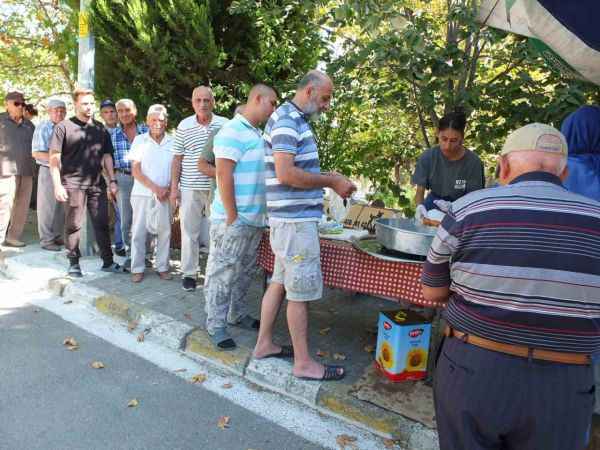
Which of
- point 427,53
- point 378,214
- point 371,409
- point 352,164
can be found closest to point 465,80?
point 427,53

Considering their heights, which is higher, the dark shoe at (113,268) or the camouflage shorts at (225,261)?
the camouflage shorts at (225,261)

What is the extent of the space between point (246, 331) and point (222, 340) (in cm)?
40

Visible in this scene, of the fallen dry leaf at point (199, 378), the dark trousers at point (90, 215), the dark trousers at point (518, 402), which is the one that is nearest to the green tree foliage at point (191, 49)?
the dark trousers at point (90, 215)

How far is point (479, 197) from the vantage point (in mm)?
1713

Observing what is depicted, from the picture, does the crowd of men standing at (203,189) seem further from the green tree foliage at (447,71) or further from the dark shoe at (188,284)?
the green tree foliage at (447,71)

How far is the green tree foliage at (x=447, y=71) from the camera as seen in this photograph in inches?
155

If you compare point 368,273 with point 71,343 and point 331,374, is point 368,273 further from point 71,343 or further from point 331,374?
point 71,343

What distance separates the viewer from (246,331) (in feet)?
13.7

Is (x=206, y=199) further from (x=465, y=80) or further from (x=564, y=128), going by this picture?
(x=564, y=128)

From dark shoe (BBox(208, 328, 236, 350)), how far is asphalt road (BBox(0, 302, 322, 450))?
0.38 meters

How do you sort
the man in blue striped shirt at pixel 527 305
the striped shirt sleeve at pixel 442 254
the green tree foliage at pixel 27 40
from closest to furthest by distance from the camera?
the man in blue striped shirt at pixel 527 305
the striped shirt sleeve at pixel 442 254
the green tree foliage at pixel 27 40

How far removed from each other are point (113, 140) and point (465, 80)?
13.5ft

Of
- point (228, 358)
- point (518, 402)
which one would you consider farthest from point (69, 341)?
point (518, 402)

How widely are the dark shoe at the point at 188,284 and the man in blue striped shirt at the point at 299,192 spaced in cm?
207
